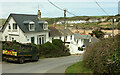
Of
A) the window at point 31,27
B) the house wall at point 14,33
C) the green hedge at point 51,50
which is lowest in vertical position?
the green hedge at point 51,50

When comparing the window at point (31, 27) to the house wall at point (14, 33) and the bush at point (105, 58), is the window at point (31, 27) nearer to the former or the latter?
the house wall at point (14, 33)

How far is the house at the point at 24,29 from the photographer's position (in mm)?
30062

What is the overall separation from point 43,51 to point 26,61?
6523 millimetres

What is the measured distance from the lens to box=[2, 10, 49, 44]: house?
3006 cm

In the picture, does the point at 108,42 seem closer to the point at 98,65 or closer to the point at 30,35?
the point at 98,65

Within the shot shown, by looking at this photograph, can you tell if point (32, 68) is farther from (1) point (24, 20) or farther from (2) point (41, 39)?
(2) point (41, 39)

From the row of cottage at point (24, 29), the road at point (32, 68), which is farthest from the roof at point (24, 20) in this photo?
the road at point (32, 68)

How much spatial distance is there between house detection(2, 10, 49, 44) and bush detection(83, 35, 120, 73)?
18704mm

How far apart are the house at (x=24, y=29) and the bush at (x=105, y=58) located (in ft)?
61.4

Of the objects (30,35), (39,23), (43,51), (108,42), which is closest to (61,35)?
(39,23)

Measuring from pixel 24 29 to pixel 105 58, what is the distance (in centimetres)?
2044

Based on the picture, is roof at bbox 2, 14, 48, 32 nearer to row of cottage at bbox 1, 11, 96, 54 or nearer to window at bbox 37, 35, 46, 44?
row of cottage at bbox 1, 11, 96, 54

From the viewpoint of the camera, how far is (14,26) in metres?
30.6

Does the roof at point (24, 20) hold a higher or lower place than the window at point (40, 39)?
higher
